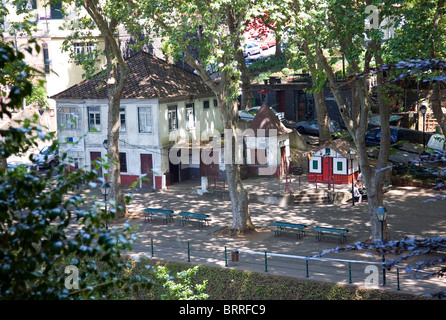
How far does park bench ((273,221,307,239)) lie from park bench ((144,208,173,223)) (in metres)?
4.95

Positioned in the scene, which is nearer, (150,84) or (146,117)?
(146,117)

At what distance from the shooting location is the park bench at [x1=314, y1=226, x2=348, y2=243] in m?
23.1

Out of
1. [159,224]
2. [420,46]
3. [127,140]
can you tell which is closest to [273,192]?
[159,224]

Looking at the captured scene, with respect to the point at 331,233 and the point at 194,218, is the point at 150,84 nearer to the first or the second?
the point at 194,218

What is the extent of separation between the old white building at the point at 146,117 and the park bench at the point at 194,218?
6309 millimetres

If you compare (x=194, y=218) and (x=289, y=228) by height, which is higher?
(x=194, y=218)

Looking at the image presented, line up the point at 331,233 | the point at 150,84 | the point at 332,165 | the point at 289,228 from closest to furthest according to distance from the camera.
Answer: the point at 331,233
the point at 289,228
the point at 332,165
the point at 150,84

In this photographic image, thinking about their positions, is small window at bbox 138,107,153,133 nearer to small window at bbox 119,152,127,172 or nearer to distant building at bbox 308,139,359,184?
small window at bbox 119,152,127,172

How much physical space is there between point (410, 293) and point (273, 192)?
1337 centimetres

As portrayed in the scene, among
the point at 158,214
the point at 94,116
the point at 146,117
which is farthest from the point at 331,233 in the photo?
the point at 94,116

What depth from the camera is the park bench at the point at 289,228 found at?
79.0 feet

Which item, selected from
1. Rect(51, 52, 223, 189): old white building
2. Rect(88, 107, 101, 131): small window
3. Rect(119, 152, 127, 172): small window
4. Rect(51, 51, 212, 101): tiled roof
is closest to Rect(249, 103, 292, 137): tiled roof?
Rect(51, 52, 223, 189): old white building

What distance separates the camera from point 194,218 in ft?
90.1

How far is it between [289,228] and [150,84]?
12.9 m
